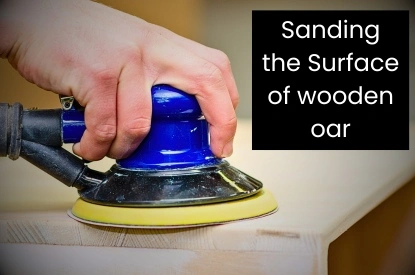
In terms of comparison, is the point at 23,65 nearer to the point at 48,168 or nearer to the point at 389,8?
the point at 48,168

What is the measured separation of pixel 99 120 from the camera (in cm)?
90

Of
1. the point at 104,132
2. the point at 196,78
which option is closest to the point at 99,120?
the point at 104,132

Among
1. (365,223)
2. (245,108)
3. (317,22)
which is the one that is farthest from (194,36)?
(365,223)

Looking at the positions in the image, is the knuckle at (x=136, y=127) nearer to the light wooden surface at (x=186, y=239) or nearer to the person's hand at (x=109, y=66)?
the person's hand at (x=109, y=66)

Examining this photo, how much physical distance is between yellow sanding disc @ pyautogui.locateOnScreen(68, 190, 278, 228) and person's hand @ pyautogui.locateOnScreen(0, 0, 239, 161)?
76 mm

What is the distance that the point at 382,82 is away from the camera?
7.58ft

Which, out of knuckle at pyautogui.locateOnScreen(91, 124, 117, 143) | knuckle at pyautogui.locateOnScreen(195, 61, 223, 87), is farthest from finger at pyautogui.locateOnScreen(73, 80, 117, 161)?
knuckle at pyautogui.locateOnScreen(195, 61, 223, 87)

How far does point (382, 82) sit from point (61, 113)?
1.54 meters

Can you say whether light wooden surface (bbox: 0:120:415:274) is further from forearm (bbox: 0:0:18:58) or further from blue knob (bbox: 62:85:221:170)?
forearm (bbox: 0:0:18:58)

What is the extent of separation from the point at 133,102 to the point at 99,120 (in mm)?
47

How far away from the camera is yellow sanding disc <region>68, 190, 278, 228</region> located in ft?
2.84

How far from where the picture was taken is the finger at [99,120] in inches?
34.8

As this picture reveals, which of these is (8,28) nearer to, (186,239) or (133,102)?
(133,102)

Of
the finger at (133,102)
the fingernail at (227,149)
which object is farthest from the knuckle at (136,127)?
the fingernail at (227,149)
